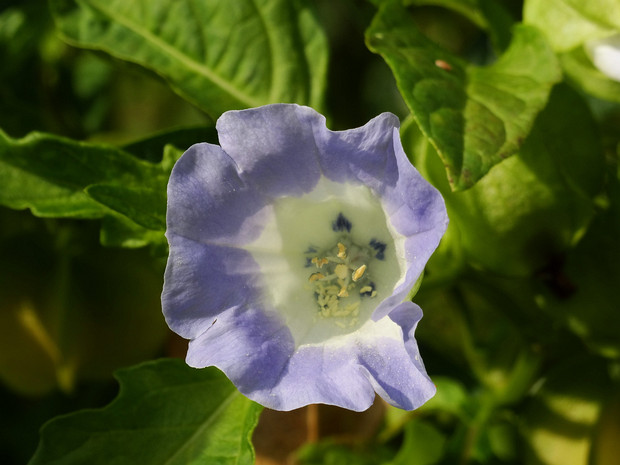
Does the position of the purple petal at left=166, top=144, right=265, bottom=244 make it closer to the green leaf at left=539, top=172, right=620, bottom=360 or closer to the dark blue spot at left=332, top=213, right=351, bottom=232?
Answer: the dark blue spot at left=332, top=213, right=351, bottom=232

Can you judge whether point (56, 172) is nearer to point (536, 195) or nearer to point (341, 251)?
point (341, 251)

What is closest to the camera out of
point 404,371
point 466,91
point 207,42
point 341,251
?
point 404,371

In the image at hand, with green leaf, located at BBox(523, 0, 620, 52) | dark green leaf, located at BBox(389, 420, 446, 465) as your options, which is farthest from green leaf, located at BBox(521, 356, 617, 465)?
green leaf, located at BBox(523, 0, 620, 52)

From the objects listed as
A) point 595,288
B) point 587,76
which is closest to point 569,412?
point 595,288

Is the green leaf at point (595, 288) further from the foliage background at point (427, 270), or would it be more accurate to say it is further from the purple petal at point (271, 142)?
the purple petal at point (271, 142)

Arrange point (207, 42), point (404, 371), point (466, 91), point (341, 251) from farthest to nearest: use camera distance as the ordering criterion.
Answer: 1. point (207, 42)
2. point (341, 251)
3. point (466, 91)
4. point (404, 371)

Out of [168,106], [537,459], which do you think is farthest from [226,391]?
[168,106]
